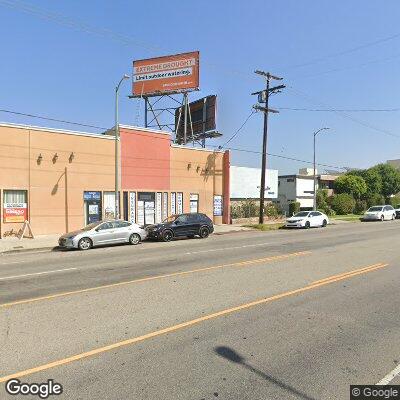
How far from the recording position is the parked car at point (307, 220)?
3371 centimetres

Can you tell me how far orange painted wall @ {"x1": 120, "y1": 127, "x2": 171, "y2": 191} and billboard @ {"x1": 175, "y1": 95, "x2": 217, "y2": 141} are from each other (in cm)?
927

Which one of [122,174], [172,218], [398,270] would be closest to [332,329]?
[398,270]

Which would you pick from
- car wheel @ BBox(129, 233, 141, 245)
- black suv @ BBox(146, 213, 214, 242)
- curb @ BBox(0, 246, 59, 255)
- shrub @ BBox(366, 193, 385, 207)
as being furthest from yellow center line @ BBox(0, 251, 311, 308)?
shrub @ BBox(366, 193, 385, 207)

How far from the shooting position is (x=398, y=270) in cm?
1230

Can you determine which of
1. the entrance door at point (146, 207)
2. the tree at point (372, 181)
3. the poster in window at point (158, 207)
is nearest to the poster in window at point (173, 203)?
the poster in window at point (158, 207)

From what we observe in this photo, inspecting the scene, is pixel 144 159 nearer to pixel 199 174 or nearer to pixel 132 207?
pixel 132 207

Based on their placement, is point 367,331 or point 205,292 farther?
point 205,292

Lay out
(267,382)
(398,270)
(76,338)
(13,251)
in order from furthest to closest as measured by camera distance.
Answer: (13,251), (398,270), (76,338), (267,382)

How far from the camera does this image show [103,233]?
67.8 feet

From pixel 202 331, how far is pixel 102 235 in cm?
1479

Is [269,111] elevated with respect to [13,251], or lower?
elevated

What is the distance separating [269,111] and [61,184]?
56.8ft

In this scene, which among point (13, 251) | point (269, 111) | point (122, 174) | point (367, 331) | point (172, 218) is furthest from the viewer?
point (269, 111)

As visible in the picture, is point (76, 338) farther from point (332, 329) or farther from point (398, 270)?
point (398, 270)
